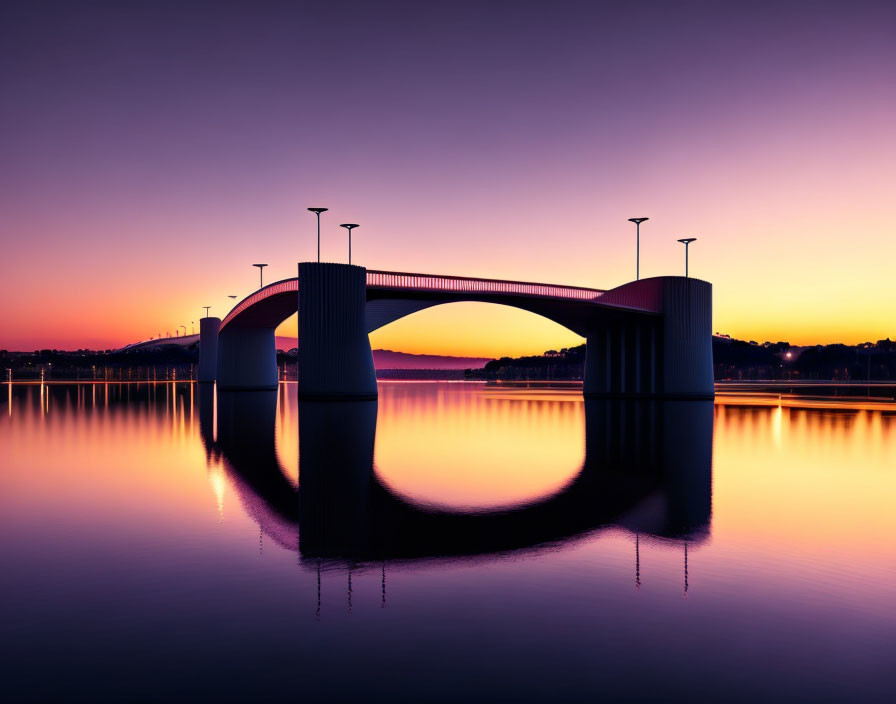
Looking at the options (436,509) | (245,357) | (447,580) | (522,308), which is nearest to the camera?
(447,580)

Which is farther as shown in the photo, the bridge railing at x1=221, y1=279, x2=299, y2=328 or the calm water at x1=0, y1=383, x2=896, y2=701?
the bridge railing at x1=221, y1=279, x2=299, y2=328

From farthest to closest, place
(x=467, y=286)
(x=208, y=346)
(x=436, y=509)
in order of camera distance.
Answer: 1. (x=208, y=346)
2. (x=467, y=286)
3. (x=436, y=509)

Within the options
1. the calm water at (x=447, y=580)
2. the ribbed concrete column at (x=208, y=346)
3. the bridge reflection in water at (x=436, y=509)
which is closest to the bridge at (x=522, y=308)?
the bridge reflection in water at (x=436, y=509)

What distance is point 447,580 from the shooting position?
6.84 meters

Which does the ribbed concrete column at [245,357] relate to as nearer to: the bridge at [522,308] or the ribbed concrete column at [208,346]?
the bridge at [522,308]

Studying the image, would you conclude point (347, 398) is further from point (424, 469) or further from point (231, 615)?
point (231, 615)

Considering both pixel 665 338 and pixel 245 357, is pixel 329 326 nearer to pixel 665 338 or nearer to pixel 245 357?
pixel 665 338

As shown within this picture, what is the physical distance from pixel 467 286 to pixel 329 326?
10492mm

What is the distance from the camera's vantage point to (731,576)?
690 cm

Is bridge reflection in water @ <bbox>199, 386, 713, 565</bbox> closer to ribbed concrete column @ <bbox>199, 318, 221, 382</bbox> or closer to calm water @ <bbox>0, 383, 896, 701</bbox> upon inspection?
calm water @ <bbox>0, 383, 896, 701</bbox>

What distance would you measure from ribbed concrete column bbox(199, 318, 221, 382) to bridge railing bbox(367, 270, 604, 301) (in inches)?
1997

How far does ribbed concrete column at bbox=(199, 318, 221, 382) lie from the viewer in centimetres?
8869

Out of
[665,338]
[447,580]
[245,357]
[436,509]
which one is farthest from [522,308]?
[447,580]

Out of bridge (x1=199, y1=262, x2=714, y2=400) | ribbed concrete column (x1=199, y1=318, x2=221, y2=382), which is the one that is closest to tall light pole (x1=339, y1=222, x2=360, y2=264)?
bridge (x1=199, y1=262, x2=714, y2=400)
